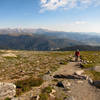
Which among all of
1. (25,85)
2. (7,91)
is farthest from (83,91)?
(7,91)

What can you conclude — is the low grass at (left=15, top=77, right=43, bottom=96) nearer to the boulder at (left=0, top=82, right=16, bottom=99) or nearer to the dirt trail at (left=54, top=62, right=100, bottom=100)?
the boulder at (left=0, top=82, right=16, bottom=99)

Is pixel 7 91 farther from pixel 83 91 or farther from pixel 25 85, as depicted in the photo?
pixel 83 91

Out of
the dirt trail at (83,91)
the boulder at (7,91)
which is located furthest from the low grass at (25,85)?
the dirt trail at (83,91)

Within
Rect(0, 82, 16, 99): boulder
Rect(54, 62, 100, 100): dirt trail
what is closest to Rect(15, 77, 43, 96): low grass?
Rect(0, 82, 16, 99): boulder

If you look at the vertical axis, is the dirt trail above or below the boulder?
below

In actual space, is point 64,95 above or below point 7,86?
below

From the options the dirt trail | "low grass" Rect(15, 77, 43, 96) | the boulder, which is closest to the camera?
the boulder

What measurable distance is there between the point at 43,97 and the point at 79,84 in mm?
7160

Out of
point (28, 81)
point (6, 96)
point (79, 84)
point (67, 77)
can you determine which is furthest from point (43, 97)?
point (67, 77)

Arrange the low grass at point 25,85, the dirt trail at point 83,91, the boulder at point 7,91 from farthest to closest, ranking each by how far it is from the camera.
A: 1. the low grass at point 25,85
2. the dirt trail at point 83,91
3. the boulder at point 7,91

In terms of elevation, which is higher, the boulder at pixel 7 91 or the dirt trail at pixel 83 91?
the boulder at pixel 7 91

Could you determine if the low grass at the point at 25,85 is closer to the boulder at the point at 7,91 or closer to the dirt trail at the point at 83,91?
the boulder at the point at 7,91

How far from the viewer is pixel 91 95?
14.9 metres

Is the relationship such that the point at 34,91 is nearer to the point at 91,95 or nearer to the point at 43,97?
the point at 43,97
